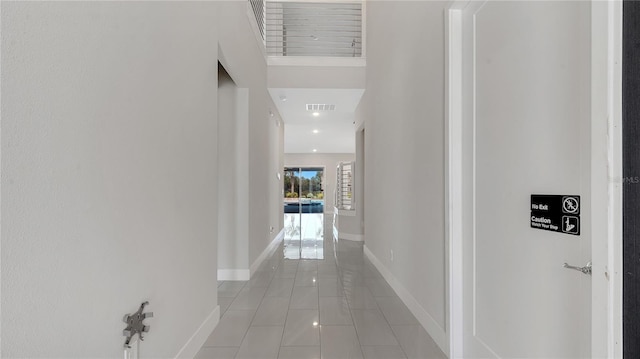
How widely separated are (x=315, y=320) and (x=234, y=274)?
1.47m

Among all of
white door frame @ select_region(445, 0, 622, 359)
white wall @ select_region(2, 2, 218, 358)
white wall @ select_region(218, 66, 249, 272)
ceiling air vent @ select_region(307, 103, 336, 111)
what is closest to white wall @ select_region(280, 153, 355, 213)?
ceiling air vent @ select_region(307, 103, 336, 111)

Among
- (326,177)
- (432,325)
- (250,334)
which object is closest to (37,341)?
(250,334)

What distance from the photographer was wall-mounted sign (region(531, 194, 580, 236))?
1135mm

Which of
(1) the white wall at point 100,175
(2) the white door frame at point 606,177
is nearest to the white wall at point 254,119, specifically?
(1) the white wall at point 100,175

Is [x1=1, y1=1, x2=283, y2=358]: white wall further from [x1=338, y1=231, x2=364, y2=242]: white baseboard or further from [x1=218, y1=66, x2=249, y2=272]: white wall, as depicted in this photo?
[x1=338, y1=231, x2=364, y2=242]: white baseboard

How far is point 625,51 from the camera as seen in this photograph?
2.98ft

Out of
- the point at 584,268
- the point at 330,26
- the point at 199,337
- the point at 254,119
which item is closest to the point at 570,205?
the point at 584,268

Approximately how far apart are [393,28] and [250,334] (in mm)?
3177

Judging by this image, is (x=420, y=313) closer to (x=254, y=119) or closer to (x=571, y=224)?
(x=571, y=224)

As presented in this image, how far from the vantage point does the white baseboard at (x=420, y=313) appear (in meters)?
1.99

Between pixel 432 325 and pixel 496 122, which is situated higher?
pixel 496 122

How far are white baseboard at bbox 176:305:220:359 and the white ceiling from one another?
355cm

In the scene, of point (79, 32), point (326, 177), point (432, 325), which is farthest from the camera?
point (326, 177)

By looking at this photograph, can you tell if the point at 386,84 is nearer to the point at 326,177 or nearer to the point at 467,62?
the point at 467,62
